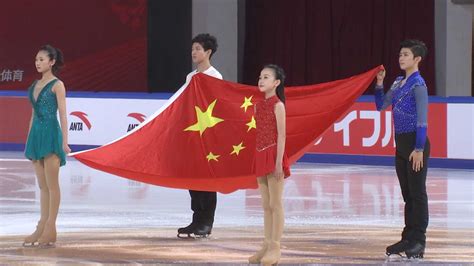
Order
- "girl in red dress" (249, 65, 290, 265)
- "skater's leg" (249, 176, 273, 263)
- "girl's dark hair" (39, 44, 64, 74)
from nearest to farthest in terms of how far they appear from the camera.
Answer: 1. "girl in red dress" (249, 65, 290, 265)
2. "skater's leg" (249, 176, 273, 263)
3. "girl's dark hair" (39, 44, 64, 74)

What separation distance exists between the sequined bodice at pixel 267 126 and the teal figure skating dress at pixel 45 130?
184 cm

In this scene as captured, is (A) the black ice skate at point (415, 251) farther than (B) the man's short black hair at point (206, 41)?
No

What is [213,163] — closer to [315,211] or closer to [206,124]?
[206,124]

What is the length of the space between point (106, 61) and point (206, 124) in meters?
18.2

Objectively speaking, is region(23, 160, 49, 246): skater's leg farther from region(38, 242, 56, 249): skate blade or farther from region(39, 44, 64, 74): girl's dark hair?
region(39, 44, 64, 74): girl's dark hair

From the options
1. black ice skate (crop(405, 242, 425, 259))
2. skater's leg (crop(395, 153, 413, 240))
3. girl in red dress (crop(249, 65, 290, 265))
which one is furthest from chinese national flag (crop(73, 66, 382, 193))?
black ice skate (crop(405, 242, 425, 259))

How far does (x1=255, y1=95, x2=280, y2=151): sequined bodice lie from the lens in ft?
31.4

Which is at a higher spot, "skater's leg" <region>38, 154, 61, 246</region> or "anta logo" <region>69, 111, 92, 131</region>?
"anta logo" <region>69, 111, 92, 131</region>

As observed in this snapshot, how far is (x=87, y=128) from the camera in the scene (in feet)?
70.4

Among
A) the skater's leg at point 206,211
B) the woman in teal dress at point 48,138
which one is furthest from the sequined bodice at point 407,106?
the woman in teal dress at point 48,138

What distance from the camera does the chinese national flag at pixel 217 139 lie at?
11.1 m

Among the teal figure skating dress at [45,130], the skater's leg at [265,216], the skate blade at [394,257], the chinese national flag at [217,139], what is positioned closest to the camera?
the skater's leg at [265,216]

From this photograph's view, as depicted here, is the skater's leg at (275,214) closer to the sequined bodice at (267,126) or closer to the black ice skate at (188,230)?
the sequined bodice at (267,126)

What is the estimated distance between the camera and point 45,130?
34.6ft
